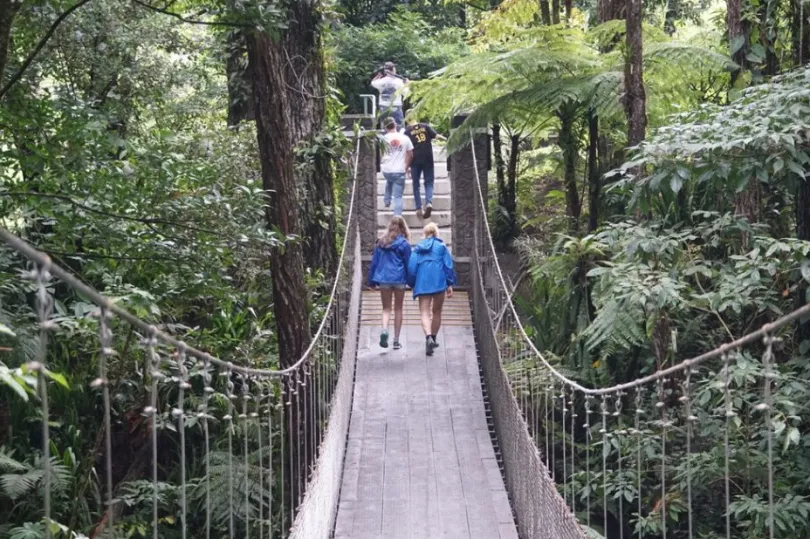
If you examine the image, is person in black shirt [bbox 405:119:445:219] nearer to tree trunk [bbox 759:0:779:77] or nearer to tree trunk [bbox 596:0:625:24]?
tree trunk [bbox 596:0:625:24]

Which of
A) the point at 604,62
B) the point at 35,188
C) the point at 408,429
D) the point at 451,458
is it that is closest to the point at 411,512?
the point at 451,458

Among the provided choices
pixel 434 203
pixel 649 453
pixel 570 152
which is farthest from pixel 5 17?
pixel 434 203

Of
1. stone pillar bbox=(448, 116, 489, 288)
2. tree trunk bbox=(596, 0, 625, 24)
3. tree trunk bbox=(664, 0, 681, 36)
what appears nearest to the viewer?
tree trunk bbox=(596, 0, 625, 24)

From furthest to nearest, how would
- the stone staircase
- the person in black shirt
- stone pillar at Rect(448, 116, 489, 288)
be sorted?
the stone staircase → the person in black shirt → stone pillar at Rect(448, 116, 489, 288)

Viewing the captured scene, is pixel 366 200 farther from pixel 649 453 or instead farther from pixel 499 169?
pixel 649 453

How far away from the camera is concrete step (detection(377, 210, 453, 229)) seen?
11539 mm

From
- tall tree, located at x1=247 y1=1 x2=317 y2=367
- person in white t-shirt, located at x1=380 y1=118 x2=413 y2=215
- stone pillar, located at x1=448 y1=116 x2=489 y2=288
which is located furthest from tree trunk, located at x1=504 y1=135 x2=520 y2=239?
tall tree, located at x1=247 y1=1 x2=317 y2=367

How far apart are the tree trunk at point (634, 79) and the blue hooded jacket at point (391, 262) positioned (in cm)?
268

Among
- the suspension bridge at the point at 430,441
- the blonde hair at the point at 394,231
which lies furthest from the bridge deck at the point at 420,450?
the blonde hair at the point at 394,231

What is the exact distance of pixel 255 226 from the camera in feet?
15.8

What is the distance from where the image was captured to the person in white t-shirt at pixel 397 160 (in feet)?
35.0

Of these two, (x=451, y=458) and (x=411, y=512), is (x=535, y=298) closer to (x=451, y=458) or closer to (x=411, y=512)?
(x=451, y=458)

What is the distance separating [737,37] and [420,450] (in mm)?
3069

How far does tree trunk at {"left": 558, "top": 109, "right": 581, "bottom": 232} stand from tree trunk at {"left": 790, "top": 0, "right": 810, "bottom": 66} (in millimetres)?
2090
